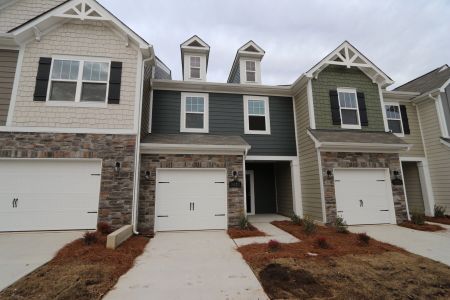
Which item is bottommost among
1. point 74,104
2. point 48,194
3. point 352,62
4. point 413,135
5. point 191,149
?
point 48,194

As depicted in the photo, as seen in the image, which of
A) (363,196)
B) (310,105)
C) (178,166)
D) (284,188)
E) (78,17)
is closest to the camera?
(78,17)

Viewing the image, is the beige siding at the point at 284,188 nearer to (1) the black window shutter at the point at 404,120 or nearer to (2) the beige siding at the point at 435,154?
(1) the black window shutter at the point at 404,120

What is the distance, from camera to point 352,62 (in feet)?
32.5

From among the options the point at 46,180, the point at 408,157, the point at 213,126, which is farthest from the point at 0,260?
the point at 408,157

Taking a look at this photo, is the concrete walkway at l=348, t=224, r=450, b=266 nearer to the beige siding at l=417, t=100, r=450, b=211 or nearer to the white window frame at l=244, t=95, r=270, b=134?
the beige siding at l=417, t=100, r=450, b=211

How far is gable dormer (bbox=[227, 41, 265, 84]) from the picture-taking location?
11.2 meters

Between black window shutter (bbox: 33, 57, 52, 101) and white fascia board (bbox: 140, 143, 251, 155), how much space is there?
349cm

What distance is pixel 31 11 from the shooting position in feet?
27.9

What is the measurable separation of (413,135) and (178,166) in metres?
12.0

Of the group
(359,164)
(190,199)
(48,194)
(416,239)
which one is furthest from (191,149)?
(416,239)

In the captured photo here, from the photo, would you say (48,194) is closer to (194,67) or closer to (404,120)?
(194,67)

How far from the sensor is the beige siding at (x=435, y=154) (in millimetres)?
10367

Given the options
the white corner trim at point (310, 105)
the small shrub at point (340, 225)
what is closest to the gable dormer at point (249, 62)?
the white corner trim at point (310, 105)

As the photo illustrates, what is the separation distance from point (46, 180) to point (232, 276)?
6.55 meters
